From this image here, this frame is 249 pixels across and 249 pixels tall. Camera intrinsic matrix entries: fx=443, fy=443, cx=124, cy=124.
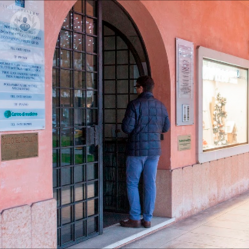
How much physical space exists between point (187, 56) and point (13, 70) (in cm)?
337

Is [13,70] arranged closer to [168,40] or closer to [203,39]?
[168,40]

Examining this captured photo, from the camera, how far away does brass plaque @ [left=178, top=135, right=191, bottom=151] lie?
662cm

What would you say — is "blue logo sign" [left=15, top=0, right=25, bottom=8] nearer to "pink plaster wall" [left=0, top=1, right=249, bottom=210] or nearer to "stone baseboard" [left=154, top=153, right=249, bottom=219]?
"pink plaster wall" [left=0, top=1, right=249, bottom=210]

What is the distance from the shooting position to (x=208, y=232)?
5898 millimetres

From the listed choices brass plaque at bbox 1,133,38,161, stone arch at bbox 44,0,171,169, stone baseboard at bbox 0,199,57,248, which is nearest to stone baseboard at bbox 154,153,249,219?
stone arch at bbox 44,0,171,169

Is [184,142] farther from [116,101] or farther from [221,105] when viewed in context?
[221,105]

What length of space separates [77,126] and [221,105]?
4080 millimetres

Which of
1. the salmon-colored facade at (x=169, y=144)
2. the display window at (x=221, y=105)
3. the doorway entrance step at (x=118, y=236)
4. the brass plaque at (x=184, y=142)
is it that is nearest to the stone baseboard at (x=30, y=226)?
the salmon-colored facade at (x=169, y=144)

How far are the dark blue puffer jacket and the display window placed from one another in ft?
5.34

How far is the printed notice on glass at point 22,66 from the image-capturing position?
3996 mm

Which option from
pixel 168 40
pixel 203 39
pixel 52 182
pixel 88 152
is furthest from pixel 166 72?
pixel 52 182

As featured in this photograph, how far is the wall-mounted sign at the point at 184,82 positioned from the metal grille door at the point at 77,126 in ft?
5.20

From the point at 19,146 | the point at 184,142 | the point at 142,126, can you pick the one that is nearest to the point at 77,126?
the point at 142,126

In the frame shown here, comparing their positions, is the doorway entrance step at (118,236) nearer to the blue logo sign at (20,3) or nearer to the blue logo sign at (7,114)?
the blue logo sign at (7,114)
